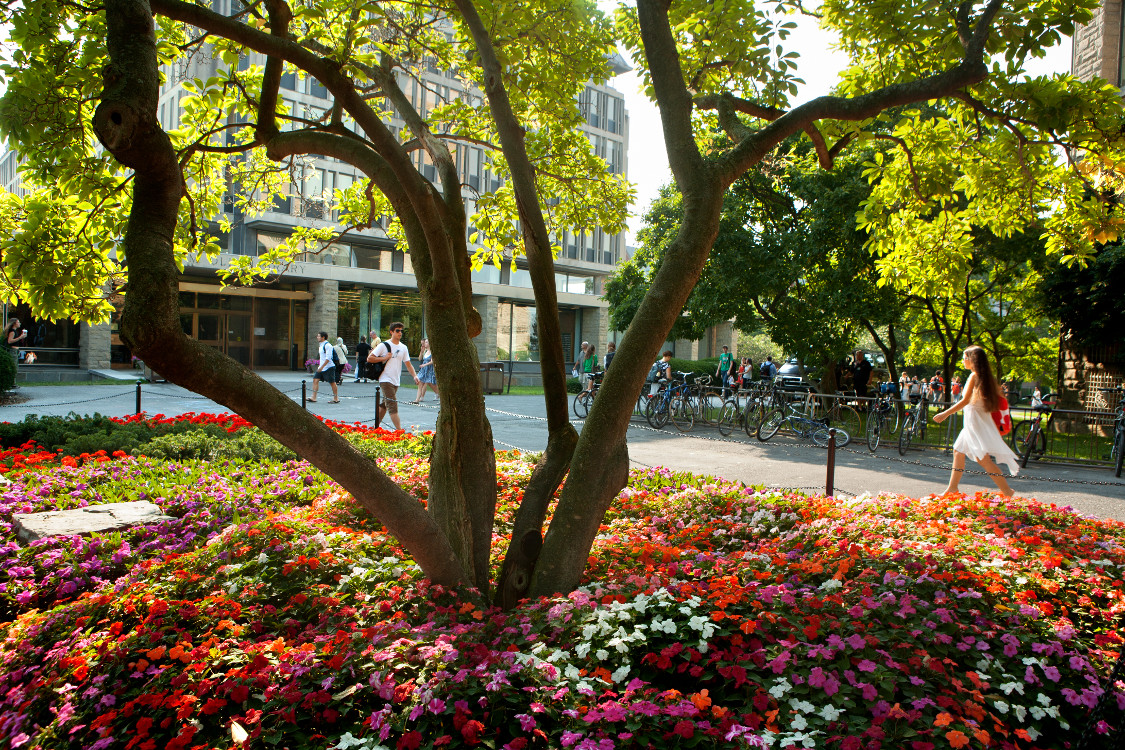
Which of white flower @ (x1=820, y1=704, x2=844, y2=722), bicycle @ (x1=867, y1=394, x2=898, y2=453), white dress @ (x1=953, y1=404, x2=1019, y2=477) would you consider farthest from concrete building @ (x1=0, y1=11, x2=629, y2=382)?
white flower @ (x1=820, y1=704, x2=844, y2=722)

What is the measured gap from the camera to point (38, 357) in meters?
25.7

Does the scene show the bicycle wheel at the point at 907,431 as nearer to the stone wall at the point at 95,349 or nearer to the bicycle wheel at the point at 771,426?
the bicycle wheel at the point at 771,426

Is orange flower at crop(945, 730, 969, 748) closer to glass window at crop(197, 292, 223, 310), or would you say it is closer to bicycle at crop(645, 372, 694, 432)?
bicycle at crop(645, 372, 694, 432)

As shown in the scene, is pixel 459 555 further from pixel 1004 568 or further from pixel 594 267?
pixel 594 267

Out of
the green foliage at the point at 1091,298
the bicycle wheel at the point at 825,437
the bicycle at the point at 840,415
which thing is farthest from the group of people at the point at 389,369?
the green foliage at the point at 1091,298

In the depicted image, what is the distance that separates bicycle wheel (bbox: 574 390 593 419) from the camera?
16.3 metres

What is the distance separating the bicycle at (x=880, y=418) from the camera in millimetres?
12727

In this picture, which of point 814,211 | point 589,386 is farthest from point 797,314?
point 589,386

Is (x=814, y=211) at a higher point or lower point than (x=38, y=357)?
higher

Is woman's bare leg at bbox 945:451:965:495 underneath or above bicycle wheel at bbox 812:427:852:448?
above

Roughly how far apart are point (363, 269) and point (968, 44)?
29185mm

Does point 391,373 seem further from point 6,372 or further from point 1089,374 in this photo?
point 1089,374

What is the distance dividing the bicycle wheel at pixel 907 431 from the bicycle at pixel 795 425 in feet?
3.01

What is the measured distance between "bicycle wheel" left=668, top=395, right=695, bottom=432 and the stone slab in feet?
38.9
